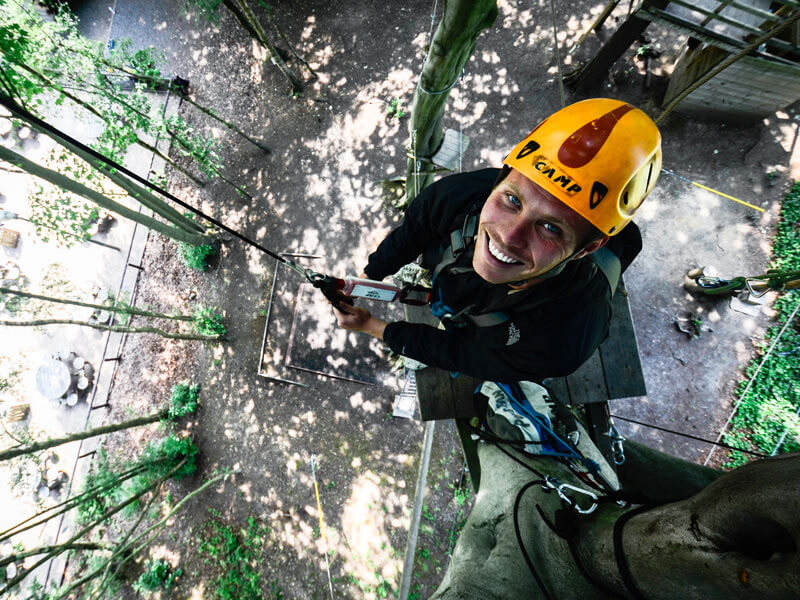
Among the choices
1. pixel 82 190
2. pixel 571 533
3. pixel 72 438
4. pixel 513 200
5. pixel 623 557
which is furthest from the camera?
pixel 72 438

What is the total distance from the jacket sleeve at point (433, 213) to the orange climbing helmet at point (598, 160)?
1.94ft

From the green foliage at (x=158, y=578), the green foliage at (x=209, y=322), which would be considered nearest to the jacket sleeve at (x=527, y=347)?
the green foliage at (x=209, y=322)

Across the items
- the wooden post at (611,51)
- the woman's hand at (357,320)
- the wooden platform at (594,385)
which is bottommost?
the wooden platform at (594,385)

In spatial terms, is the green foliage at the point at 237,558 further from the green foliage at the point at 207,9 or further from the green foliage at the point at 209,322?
the green foliage at the point at 207,9

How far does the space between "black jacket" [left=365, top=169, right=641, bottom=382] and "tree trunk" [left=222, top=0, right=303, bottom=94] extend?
513 cm

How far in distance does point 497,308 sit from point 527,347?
31 cm

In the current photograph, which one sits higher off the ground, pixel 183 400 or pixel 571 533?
pixel 571 533

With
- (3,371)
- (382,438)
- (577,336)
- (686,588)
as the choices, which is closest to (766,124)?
(577,336)

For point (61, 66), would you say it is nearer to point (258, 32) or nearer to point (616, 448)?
point (258, 32)

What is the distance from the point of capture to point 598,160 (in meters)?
1.76

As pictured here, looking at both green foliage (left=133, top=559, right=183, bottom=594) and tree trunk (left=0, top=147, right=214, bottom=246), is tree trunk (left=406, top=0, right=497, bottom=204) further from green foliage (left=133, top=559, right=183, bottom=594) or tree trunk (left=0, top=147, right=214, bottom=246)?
green foliage (left=133, top=559, right=183, bottom=594)

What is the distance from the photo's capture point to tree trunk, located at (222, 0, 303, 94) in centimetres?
536

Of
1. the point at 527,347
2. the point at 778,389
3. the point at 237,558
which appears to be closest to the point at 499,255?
the point at 527,347

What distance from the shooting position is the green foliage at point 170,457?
617 centimetres
